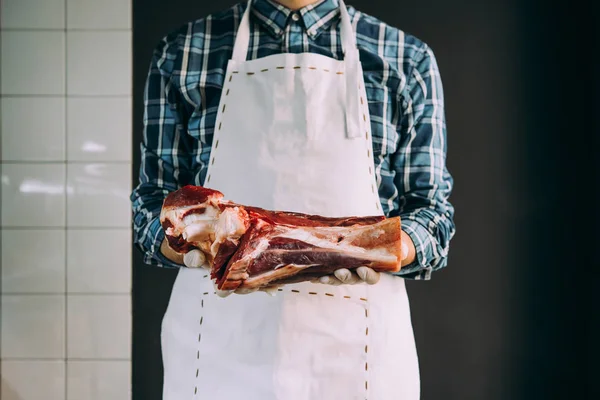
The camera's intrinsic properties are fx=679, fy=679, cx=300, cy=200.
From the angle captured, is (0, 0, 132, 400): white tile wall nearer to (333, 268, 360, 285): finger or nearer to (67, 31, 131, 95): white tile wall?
(67, 31, 131, 95): white tile wall

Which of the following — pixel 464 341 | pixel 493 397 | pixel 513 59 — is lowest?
pixel 493 397

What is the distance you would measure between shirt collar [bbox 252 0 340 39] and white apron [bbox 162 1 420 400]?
32 millimetres

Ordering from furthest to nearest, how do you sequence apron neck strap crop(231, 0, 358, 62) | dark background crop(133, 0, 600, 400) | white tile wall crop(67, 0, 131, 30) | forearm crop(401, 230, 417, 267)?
white tile wall crop(67, 0, 131, 30), dark background crop(133, 0, 600, 400), apron neck strap crop(231, 0, 358, 62), forearm crop(401, 230, 417, 267)

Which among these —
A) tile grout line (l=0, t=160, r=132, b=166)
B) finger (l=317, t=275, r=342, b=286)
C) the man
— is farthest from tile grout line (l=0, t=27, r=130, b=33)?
finger (l=317, t=275, r=342, b=286)

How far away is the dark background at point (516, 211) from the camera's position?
195 cm

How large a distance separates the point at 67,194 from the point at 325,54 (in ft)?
3.76

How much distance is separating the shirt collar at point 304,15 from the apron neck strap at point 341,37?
2 cm

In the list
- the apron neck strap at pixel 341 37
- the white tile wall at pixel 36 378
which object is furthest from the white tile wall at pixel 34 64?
the apron neck strap at pixel 341 37

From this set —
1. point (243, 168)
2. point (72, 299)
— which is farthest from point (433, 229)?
point (72, 299)

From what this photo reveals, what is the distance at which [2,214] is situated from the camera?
83.6 inches

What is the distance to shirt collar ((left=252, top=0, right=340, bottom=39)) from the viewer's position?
131 cm

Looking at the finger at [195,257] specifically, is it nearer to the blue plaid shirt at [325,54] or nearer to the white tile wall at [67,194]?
the blue plaid shirt at [325,54]

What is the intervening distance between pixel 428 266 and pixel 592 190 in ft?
3.05

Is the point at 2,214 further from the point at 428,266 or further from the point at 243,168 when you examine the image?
the point at 428,266
